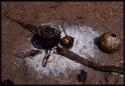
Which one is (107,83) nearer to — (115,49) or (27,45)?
(115,49)

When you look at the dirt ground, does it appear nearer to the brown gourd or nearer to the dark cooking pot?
the brown gourd

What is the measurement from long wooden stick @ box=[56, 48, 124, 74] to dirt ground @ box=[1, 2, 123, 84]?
12 cm

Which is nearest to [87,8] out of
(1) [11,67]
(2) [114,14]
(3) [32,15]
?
(2) [114,14]

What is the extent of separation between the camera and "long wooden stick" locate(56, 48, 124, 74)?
25.0 ft

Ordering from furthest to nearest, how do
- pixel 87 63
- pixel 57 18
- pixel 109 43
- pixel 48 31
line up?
1. pixel 57 18
2. pixel 48 31
3. pixel 109 43
4. pixel 87 63

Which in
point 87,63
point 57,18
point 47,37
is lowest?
point 87,63

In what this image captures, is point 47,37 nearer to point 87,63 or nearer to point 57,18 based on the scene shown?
point 87,63

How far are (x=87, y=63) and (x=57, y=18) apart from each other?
1946mm

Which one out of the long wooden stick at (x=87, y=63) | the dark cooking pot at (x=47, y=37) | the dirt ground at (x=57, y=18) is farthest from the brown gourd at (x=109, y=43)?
the dark cooking pot at (x=47, y=37)

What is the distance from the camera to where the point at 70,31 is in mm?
8625

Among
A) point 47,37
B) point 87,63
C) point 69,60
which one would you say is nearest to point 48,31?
point 47,37

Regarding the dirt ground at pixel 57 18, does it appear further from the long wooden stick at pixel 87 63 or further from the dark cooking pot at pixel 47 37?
the dark cooking pot at pixel 47 37

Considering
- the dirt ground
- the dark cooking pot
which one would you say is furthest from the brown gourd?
the dark cooking pot

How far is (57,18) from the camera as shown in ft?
29.9
